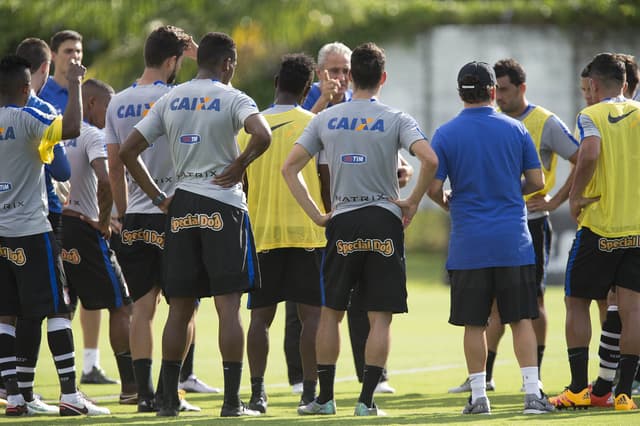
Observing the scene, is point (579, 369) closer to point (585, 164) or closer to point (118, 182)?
point (585, 164)

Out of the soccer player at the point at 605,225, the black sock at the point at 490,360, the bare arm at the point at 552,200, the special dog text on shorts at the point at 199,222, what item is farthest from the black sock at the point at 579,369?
the special dog text on shorts at the point at 199,222

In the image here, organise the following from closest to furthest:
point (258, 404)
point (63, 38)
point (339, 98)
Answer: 1. point (258, 404)
2. point (339, 98)
3. point (63, 38)

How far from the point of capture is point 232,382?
7.81m

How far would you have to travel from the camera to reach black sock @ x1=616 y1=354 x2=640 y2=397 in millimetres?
8234

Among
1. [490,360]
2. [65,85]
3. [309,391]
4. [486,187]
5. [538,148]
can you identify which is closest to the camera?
[486,187]

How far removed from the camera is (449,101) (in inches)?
1135

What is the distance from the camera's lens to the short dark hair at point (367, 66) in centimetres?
805

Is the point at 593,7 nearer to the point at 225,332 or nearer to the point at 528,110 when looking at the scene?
the point at 528,110

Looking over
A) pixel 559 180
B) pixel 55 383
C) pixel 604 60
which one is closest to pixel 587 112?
pixel 604 60

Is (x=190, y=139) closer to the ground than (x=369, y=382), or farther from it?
farther from it

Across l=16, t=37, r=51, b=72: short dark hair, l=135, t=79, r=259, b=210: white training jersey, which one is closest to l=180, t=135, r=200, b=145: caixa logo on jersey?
l=135, t=79, r=259, b=210: white training jersey

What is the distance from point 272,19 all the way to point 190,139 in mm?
22719

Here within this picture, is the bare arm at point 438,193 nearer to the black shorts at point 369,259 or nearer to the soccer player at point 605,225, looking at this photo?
the black shorts at point 369,259

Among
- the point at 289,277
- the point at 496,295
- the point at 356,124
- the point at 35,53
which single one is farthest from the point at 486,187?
the point at 35,53
